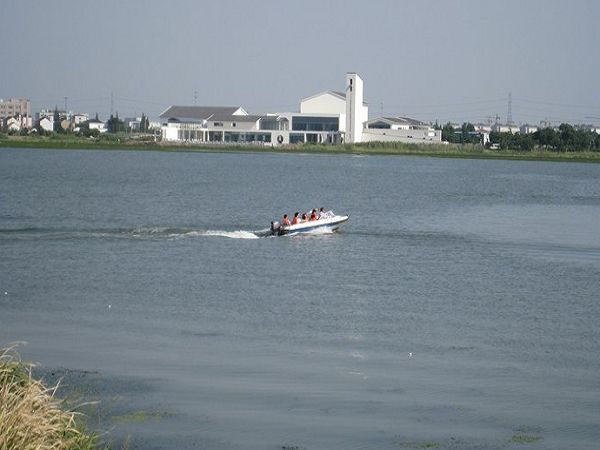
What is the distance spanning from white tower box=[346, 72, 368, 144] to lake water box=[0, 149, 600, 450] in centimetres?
11668

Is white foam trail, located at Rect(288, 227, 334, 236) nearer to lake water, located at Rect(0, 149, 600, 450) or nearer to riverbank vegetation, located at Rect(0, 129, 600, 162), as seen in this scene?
lake water, located at Rect(0, 149, 600, 450)

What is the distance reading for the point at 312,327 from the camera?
2775cm

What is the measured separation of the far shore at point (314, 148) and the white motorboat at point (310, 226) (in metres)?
125

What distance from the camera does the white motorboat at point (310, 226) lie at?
164 ft

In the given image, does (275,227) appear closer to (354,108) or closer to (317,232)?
(317,232)

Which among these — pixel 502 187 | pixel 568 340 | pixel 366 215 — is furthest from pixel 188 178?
pixel 568 340

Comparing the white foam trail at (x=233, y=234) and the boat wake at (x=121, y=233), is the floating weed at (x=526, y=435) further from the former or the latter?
the white foam trail at (x=233, y=234)

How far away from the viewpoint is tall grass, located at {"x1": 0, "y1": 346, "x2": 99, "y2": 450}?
13.3 meters

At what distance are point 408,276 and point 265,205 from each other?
123 ft

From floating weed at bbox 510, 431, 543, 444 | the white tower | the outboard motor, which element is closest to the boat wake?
the outboard motor

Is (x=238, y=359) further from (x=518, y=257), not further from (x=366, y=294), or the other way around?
(x=518, y=257)

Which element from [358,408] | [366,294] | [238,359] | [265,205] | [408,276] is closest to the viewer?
[358,408]

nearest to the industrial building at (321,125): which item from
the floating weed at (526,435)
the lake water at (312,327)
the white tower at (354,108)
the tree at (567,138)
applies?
the white tower at (354,108)

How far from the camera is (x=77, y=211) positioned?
62.9 metres
